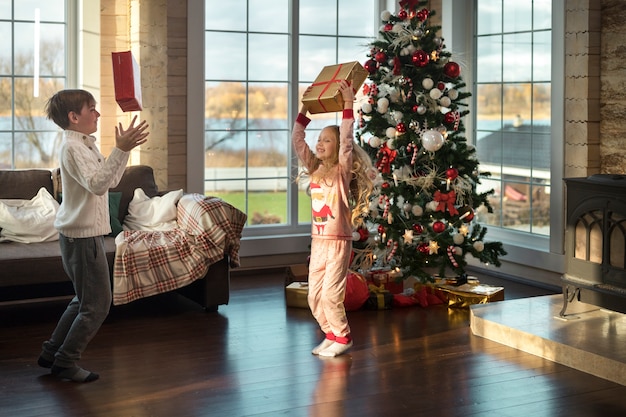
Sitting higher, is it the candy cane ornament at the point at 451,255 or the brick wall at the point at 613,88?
the brick wall at the point at 613,88

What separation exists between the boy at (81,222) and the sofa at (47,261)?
1.10m

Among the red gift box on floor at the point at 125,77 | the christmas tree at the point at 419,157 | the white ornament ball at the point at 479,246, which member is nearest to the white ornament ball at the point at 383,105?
the christmas tree at the point at 419,157

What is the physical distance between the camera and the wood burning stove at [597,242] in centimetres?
473

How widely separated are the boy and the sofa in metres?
1.10

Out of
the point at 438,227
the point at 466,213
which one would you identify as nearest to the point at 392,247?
the point at 438,227

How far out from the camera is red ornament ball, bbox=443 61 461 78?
6102 millimetres

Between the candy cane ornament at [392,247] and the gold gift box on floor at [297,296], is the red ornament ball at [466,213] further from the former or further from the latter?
the gold gift box on floor at [297,296]

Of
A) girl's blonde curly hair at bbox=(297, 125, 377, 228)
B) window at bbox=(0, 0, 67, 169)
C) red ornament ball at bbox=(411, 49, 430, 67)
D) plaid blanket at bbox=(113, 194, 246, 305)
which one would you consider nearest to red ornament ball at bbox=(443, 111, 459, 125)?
red ornament ball at bbox=(411, 49, 430, 67)

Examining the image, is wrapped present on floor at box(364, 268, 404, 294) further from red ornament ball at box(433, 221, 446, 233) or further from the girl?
the girl

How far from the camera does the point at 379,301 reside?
228 inches

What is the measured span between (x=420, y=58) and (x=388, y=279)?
155 cm

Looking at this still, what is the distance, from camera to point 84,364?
4.51m

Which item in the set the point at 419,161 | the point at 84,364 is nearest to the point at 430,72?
the point at 419,161

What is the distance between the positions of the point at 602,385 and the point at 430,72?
270cm
